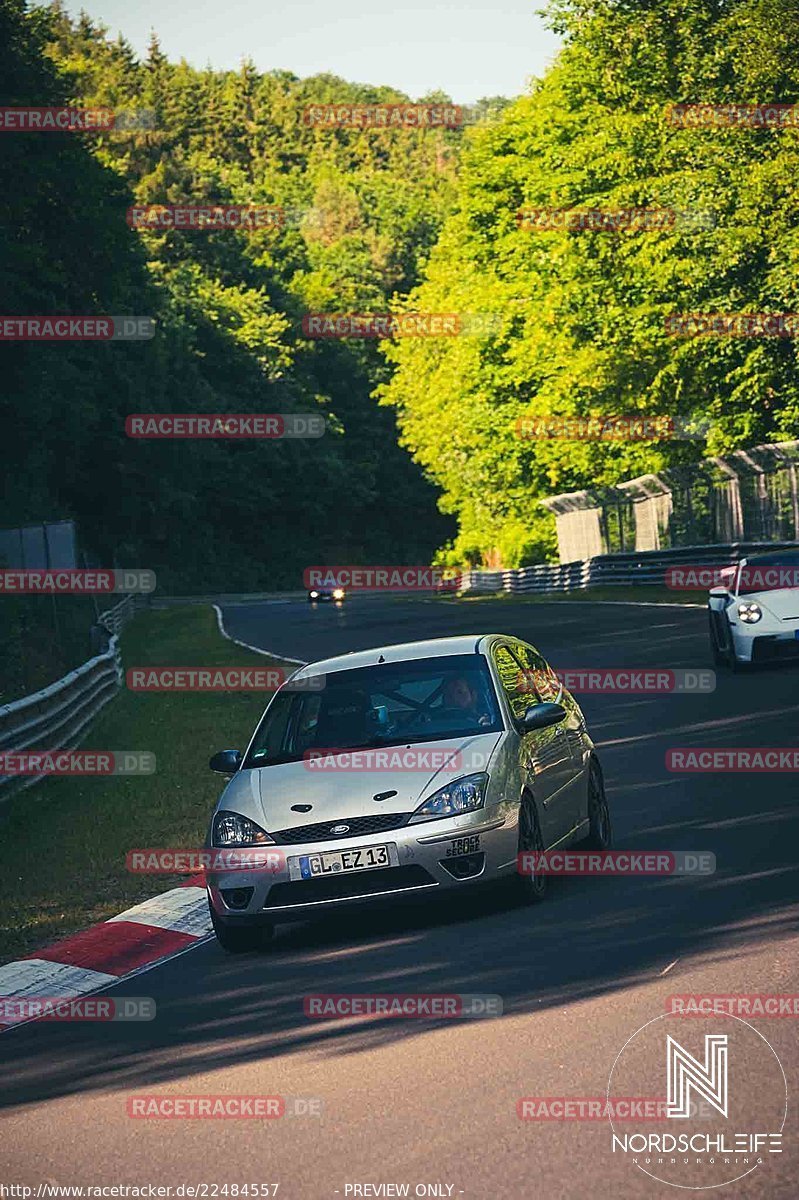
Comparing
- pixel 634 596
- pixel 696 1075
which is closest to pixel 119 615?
pixel 634 596

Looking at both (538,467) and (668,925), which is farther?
(538,467)

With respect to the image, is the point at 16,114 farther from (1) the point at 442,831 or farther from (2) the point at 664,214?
(1) the point at 442,831

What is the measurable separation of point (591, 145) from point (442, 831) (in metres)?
45.8

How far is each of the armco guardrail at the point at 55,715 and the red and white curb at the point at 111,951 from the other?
5438 millimetres

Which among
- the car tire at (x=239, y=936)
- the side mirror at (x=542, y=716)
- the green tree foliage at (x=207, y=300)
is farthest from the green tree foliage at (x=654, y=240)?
the car tire at (x=239, y=936)

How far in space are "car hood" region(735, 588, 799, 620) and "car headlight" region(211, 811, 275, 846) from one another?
13738 millimetres

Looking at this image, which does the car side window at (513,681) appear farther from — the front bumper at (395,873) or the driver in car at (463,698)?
the front bumper at (395,873)

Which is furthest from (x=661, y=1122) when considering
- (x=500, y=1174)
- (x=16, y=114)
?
(x=16, y=114)

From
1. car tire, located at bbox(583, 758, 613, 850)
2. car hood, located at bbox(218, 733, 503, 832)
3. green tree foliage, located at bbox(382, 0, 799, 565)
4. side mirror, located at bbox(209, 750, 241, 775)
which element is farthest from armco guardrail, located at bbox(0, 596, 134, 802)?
green tree foliage, located at bbox(382, 0, 799, 565)

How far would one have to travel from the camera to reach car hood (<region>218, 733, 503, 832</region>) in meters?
9.79

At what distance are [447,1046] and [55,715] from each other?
1458 centimetres

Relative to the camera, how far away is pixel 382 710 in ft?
35.7

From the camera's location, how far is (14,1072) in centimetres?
771

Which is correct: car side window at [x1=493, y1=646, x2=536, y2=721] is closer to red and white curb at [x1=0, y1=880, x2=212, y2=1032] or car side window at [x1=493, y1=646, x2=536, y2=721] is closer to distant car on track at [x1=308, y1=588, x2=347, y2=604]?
red and white curb at [x1=0, y1=880, x2=212, y2=1032]
